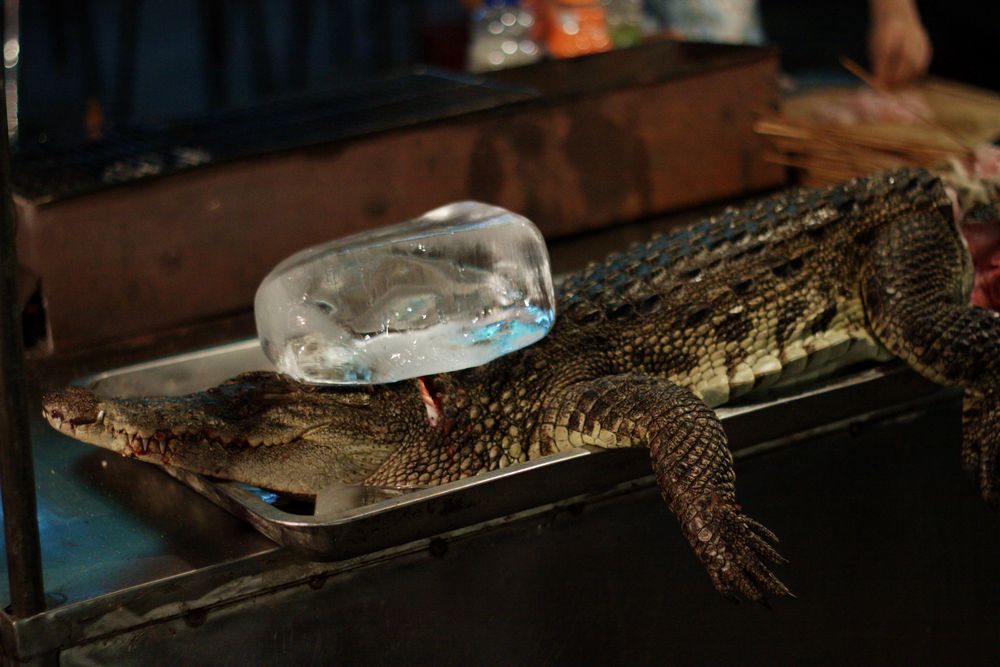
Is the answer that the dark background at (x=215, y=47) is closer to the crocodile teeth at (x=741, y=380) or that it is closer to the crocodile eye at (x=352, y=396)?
the crocodile teeth at (x=741, y=380)

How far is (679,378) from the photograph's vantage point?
1.73m

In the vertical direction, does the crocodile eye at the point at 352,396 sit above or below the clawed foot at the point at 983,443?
above

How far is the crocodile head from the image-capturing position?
4.63 feet

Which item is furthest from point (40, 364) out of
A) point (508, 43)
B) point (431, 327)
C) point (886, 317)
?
point (508, 43)

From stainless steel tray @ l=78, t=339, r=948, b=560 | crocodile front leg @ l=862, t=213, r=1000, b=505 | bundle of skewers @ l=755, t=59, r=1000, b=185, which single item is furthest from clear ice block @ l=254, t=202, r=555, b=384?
bundle of skewers @ l=755, t=59, r=1000, b=185

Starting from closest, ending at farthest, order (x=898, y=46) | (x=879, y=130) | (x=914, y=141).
A: (x=914, y=141) < (x=879, y=130) < (x=898, y=46)

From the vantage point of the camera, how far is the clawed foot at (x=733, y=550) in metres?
1.34

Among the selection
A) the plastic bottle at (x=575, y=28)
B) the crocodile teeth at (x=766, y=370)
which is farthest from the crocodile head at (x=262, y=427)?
the plastic bottle at (x=575, y=28)

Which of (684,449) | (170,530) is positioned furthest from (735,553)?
(170,530)

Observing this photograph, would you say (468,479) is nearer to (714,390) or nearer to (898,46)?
(714,390)

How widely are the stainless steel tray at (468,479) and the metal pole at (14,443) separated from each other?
0.25m

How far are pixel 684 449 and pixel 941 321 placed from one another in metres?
0.54

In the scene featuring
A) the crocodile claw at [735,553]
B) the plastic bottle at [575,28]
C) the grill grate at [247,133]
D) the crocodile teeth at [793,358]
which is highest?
the plastic bottle at [575,28]

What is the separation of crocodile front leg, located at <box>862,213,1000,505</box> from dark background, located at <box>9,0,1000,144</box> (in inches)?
164
